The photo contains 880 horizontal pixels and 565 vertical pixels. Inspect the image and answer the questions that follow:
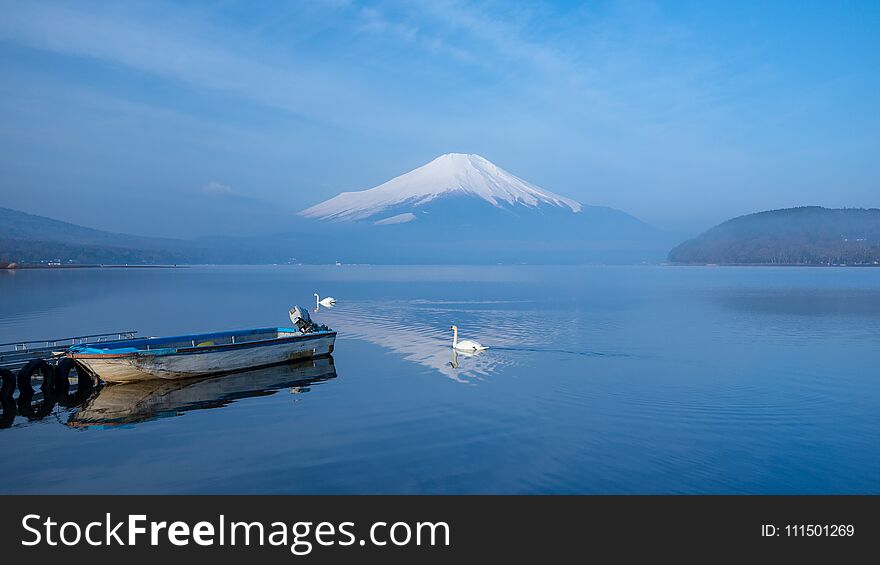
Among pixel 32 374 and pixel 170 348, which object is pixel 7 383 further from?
pixel 170 348

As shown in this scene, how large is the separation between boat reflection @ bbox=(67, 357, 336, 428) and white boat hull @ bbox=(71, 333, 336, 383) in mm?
368

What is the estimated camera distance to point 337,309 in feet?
206

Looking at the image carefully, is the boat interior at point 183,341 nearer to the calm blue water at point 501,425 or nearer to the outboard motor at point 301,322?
the outboard motor at point 301,322

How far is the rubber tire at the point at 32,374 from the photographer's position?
843 inches

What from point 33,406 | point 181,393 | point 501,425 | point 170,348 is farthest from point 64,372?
point 501,425

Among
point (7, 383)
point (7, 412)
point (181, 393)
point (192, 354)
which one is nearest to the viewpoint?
point (7, 412)

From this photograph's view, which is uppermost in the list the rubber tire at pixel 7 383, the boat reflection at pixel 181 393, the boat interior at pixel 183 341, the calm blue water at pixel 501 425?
the boat interior at pixel 183 341

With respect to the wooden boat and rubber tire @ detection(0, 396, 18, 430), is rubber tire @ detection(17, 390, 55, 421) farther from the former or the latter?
the wooden boat

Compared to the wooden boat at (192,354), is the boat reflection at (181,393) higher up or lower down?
lower down

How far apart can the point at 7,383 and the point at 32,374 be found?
105 centimetres

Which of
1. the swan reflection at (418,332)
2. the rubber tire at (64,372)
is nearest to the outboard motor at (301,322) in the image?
the swan reflection at (418,332)

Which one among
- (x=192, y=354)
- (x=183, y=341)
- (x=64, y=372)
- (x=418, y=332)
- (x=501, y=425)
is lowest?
(x=501, y=425)

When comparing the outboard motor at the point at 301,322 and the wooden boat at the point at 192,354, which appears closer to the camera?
the wooden boat at the point at 192,354

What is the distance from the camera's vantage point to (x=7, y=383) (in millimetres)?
20969
